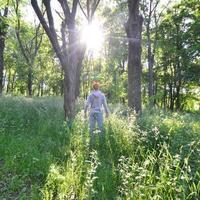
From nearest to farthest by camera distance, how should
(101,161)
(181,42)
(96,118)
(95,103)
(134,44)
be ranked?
(101,161) < (96,118) < (95,103) < (134,44) < (181,42)

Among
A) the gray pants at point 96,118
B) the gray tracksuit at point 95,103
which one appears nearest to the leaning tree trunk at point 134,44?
the gray tracksuit at point 95,103

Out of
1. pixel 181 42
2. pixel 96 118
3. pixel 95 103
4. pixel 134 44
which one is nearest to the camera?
pixel 96 118

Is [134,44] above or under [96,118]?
above

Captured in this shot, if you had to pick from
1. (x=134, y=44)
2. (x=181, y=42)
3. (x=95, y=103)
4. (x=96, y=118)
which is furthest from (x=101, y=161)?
(x=181, y=42)

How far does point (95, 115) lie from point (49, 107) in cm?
528

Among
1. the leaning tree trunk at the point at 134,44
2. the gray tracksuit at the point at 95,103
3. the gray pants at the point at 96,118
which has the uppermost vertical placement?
the leaning tree trunk at the point at 134,44

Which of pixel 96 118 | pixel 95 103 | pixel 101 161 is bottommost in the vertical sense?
pixel 101 161

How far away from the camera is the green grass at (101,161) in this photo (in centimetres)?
477

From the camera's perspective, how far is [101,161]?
23.7ft

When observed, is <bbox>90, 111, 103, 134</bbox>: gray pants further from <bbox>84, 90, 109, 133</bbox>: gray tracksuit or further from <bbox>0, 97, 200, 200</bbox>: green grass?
<bbox>0, 97, 200, 200</bbox>: green grass

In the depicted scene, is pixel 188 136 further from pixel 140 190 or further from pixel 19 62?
pixel 19 62

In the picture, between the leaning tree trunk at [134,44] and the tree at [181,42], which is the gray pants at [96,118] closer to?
the leaning tree trunk at [134,44]

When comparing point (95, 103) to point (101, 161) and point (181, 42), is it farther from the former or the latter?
point (181, 42)

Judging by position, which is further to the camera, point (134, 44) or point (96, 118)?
point (134, 44)
